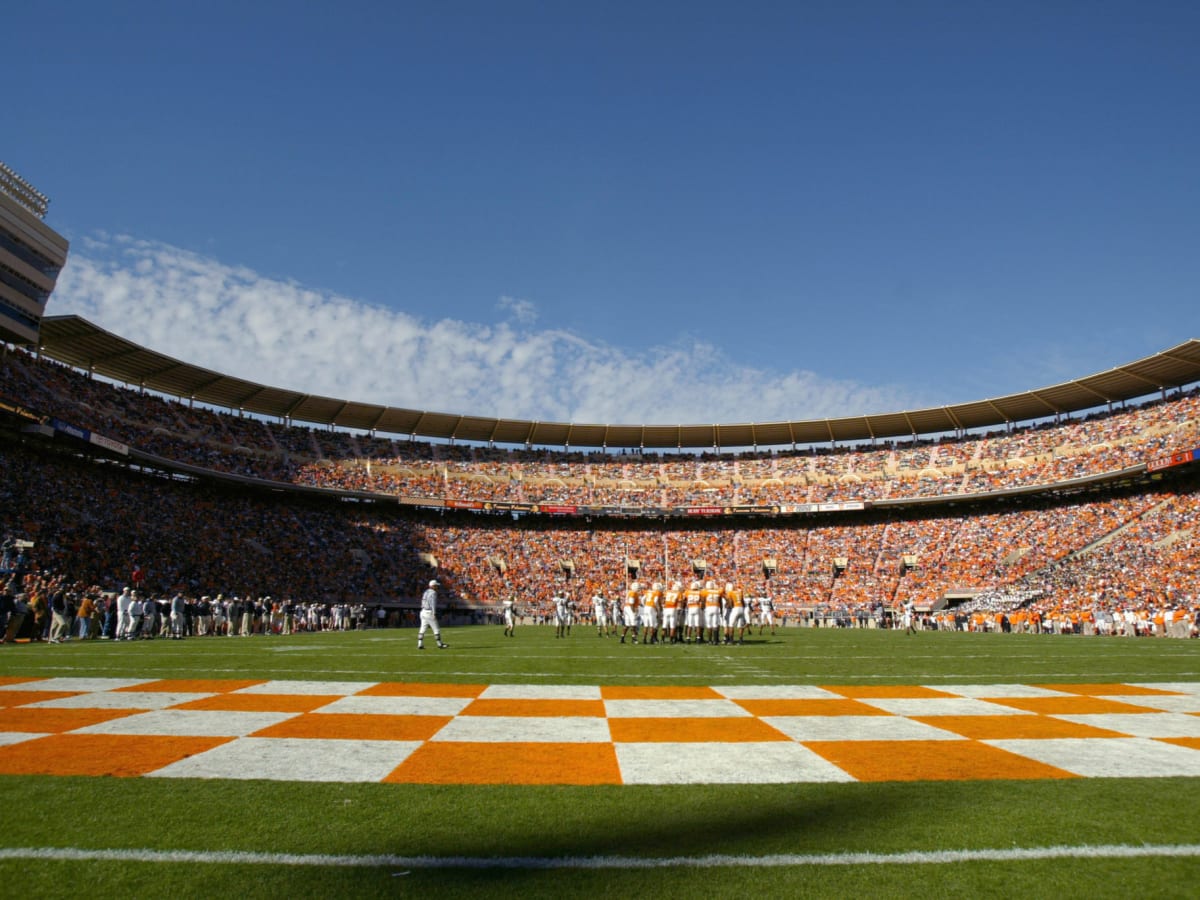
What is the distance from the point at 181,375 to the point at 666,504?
34677 mm

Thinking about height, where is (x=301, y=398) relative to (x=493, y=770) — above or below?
above

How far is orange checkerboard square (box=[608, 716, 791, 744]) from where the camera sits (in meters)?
6.72

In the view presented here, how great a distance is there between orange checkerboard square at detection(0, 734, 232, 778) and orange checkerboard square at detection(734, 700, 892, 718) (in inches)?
226

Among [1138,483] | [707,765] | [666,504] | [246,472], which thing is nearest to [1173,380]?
[1138,483]

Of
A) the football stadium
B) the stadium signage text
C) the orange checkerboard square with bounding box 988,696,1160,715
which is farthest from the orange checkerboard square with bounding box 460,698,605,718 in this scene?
the stadium signage text

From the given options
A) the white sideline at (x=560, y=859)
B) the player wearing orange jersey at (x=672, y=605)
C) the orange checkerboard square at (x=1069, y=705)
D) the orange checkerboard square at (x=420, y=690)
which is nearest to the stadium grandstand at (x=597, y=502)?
the player wearing orange jersey at (x=672, y=605)

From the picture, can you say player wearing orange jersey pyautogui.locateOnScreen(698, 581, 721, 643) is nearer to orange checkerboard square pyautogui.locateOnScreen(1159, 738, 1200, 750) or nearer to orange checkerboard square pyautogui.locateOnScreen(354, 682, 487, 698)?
orange checkerboard square pyautogui.locateOnScreen(354, 682, 487, 698)

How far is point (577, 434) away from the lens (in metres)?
60.4

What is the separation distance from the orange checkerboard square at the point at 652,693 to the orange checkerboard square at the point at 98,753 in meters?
4.90

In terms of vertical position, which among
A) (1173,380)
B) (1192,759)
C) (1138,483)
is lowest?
(1192,759)

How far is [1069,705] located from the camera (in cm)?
888

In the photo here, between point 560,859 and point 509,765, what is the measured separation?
2099 mm

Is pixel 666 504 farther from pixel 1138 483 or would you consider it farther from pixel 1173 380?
pixel 1173 380

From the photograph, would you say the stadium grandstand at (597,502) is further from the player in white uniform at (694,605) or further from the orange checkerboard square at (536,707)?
the orange checkerboard square at (536,707)
